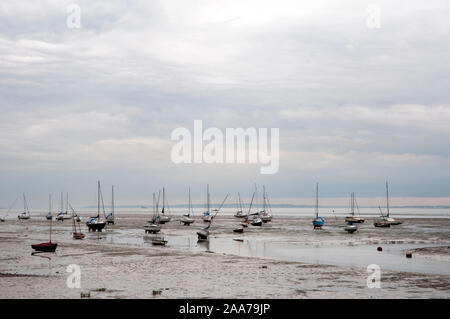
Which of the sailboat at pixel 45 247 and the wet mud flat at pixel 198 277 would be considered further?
the sailboat at pixel 45 247

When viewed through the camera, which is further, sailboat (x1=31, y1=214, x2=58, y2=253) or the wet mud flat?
sailboat (x1=31, y1=214, x2=58, y2=253)

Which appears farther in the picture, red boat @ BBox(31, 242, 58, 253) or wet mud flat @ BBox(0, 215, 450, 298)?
red boat @ BBox(31, 242, 58, 253)

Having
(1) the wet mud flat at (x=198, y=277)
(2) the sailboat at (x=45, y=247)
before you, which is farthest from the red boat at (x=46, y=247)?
(1) the wet mud flat at (x=198, y=277)

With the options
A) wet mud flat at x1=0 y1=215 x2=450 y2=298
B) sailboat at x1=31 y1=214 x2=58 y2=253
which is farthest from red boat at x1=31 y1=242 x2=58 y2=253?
wet mud flat at x1=0 y1=215 x2=450 y2=298

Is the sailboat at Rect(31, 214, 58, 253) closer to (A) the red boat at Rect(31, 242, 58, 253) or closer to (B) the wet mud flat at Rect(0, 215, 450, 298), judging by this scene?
(A) the red boat at Rect(31, 242, 58, 253)

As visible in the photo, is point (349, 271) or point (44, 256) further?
point (44, 256)

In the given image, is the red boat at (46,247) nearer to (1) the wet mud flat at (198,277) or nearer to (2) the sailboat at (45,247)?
Result: (2) the sailboat at (45,247)

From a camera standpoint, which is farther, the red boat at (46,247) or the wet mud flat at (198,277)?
the red boat at (46,247)

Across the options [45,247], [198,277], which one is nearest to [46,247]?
[45,247]

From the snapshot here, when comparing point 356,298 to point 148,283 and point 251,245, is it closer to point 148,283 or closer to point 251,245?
point 148,283
